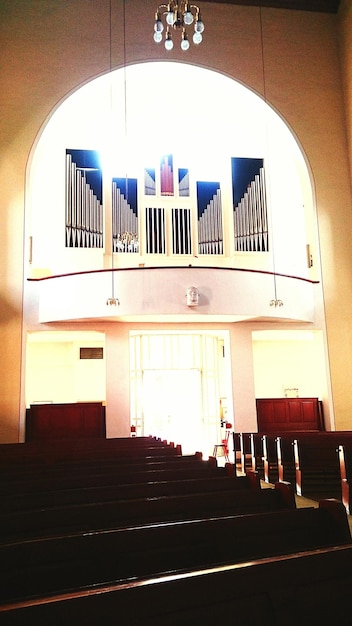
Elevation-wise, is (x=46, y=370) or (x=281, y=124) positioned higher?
(x=281, y=124)

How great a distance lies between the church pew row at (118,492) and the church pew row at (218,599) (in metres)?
1.63

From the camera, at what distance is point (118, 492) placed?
2.94 meters

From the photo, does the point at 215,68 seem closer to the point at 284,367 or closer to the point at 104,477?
the point at 284,367

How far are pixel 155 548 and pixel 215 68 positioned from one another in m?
11.1

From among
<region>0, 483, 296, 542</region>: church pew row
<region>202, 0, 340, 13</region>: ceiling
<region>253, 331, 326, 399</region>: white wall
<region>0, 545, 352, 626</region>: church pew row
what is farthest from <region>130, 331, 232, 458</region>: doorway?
<region>0, 545, 352, 626</region>: church pew row

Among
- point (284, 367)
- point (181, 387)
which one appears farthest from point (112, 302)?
point (284, 367)

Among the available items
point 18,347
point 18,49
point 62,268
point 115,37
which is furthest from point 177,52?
point 18,347

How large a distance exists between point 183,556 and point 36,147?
9.86 metres

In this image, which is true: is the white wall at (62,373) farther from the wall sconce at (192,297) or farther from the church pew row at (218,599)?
the church pew row at (218,599)

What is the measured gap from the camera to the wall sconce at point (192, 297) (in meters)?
9.59

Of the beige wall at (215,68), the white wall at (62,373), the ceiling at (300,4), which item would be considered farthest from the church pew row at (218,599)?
the ceiling at (300,4)

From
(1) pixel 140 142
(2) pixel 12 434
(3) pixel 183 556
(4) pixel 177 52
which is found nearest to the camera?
(3) pixel 183 556

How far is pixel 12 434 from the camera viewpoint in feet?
30.2

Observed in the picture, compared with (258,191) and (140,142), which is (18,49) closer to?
(140,142)
